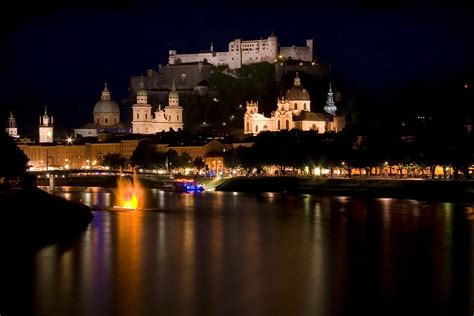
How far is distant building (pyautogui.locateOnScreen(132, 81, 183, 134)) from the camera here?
347ft

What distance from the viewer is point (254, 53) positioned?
10312 cm

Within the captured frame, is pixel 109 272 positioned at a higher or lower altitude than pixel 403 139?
lower

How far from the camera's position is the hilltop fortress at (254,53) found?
101812 mm

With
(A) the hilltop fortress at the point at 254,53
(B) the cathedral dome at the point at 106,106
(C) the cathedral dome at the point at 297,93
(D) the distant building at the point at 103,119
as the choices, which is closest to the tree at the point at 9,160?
(C) the cathedral dome at the point at 297,93

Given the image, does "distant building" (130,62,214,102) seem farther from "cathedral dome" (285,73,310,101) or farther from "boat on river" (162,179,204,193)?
"boat on river" (162,179,204,193)

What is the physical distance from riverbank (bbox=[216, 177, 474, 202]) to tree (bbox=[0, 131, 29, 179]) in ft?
61.0

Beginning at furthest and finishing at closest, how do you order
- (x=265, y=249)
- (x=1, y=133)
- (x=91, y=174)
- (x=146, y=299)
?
(x=91, y=174) → (x=1, y=133) → (x=265, y=249) → (x=146, y=299)

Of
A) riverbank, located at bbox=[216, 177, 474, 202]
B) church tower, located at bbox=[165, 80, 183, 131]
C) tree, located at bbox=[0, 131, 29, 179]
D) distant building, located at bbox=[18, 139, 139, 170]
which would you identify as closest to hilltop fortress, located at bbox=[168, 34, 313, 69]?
church tower, located at bbox=[165, 80, 183, 131]

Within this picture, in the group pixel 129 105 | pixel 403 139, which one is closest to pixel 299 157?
pixel 403 139

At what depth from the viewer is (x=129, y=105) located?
117188 millimetres

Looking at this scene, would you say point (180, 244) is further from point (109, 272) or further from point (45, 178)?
point (45, 178)

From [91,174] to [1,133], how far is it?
31.0 metres

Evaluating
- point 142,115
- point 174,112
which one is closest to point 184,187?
point 174,112

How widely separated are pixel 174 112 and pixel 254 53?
10916mm
